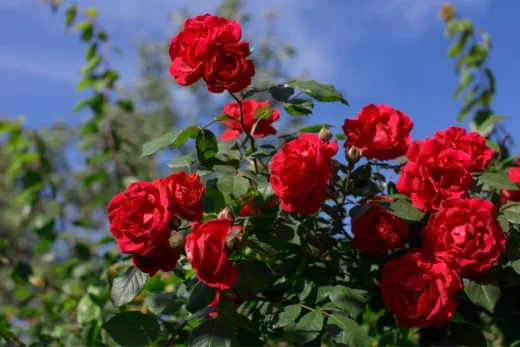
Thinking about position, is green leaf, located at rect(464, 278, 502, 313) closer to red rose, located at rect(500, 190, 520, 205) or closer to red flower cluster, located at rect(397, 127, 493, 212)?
red flower cluster, located at rect(397, 127, 493, 212)

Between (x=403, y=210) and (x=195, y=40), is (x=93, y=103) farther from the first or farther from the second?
(x=403, y=210)

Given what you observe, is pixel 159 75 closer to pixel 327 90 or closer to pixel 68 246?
pixel 68 246

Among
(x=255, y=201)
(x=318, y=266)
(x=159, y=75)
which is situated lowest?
(x=318, y=266)

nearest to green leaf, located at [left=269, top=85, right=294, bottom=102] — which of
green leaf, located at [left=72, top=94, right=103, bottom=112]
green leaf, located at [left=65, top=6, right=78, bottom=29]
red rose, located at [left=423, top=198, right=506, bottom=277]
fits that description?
red rose, located at [left=423, top=198, right=506, bottom=277]

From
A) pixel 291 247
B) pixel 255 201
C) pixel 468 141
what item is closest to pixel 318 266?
pixel 291 247

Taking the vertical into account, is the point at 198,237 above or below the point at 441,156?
below

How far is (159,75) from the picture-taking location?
1598 cm

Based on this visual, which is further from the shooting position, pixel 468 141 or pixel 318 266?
pixel 468 141

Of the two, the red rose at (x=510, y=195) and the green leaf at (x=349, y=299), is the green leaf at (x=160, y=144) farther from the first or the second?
the red rose at (x=510, y=195)

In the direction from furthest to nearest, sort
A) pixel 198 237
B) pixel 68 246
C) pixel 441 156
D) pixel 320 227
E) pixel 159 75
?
pixel 159 75 < pixel 68 246 < pixel 320 227 < pixel 441 156 < pixel 198 237

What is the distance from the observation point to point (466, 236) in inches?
35.3

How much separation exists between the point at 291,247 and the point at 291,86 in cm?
31

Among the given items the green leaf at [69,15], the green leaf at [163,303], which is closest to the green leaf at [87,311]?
the green leaf at [163,303]

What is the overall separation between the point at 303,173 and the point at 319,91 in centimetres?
21
